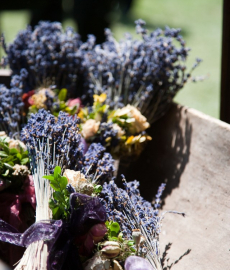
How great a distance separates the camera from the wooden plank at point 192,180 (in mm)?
1079

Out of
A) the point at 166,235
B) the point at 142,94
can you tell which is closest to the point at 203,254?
Answer: the point at 166,235

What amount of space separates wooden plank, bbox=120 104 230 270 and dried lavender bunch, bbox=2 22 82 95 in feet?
1.41

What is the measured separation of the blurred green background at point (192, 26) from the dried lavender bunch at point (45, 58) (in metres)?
1.45

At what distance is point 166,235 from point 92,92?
2.11 ft

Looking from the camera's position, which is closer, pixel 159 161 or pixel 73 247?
pixel 73 247

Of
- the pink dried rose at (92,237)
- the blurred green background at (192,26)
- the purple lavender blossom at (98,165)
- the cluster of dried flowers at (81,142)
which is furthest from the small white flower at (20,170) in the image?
the blurred green background at (192,26)

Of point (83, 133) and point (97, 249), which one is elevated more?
point (83, 133)

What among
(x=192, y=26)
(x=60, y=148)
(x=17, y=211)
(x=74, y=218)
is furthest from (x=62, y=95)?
(x=192, y=26)

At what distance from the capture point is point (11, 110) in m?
1.35

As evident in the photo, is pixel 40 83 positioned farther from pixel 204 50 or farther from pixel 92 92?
pixel 204 50

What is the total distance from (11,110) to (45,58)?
0.29 m

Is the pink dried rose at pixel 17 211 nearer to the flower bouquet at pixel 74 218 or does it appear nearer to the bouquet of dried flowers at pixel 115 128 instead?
the flower bouquet at pixel 74 218

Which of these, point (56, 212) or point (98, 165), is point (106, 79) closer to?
point (98, 165)

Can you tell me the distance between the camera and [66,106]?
137cm
